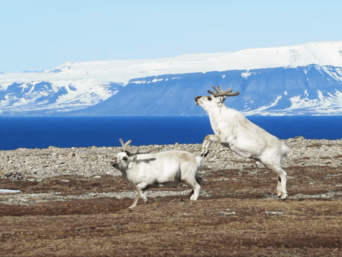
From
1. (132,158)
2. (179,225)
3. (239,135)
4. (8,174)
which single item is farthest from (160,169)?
(8,174)

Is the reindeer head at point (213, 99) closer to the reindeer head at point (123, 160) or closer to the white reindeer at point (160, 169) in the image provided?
the white reindeer at point (160, 169)

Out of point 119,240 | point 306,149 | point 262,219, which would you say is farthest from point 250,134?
point 306,149

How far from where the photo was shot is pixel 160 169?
24.0 m

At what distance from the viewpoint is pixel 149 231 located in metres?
18.4

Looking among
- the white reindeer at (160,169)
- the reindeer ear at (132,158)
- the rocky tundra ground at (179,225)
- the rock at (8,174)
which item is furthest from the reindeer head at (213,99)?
the rock at (8,174)

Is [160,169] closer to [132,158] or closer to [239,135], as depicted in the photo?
[132,158]

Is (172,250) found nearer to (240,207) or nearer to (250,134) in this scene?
(240,207)

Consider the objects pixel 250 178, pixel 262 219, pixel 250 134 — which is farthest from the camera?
pixel 250 178

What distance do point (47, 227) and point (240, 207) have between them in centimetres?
696

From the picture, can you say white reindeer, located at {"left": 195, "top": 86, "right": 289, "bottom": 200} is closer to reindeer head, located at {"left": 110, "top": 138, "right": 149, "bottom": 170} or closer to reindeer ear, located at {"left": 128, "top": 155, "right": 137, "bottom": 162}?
reindeer ear, located at {"left": 128, "top": 155, "right": 137, "bottom": 162}

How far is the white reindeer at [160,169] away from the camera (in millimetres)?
23895

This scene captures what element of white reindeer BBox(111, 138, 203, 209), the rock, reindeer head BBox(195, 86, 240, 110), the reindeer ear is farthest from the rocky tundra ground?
the rock

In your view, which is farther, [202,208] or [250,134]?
[250,134]

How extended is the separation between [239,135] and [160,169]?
3.49m
